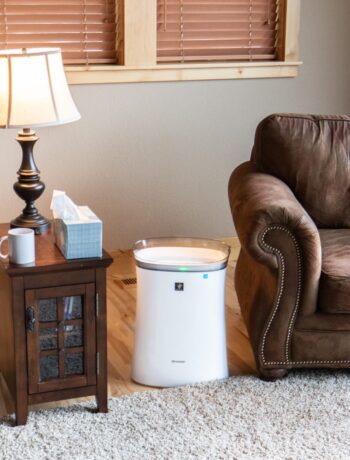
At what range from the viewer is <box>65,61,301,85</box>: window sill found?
3.76 m

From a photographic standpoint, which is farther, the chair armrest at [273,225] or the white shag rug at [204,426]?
the chair armrest at [273,225]

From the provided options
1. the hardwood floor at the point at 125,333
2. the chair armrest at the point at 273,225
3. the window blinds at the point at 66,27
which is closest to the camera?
the chair armrest at the point at 273,225

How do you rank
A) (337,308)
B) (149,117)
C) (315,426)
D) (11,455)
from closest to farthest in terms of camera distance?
(11,455)
(315,426)
(337,308)
(149,117)

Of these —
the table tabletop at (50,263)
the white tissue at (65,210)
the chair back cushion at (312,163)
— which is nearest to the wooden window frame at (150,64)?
the chair back cushion at (312,163)

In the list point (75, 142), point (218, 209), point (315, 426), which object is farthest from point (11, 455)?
point (218, 209)

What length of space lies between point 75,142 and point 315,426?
1916mm

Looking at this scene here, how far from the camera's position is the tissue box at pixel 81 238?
246cm

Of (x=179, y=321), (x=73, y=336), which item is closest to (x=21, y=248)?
(x=73, y=336)

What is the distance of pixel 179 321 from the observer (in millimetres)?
2752

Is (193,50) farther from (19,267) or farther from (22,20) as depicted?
(19,267)

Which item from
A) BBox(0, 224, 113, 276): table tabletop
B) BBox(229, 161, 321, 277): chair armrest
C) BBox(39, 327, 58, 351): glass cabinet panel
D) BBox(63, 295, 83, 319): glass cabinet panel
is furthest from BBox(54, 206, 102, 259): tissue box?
BBox(229, 161, 321, 277): chair armrest

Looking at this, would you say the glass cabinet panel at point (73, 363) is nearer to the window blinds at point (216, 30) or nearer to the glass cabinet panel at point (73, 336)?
the glass cabinet panel at point (73, 336)

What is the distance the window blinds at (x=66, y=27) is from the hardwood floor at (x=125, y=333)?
1.01m

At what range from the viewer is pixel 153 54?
3.84 meters
